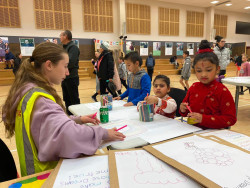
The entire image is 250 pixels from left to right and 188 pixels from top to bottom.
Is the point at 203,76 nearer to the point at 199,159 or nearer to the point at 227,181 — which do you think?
the point at 199,159

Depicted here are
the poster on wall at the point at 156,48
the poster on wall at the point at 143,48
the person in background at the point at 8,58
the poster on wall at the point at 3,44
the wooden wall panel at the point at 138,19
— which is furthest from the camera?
the poster on wall at the point at 156,48

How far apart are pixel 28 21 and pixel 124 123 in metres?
10.3

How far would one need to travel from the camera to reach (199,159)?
0.76 metres

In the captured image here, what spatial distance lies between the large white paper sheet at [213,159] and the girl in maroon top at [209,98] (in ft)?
0.94

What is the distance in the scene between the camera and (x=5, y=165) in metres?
0.96

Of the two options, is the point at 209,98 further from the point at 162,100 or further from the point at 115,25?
the point at 115,25

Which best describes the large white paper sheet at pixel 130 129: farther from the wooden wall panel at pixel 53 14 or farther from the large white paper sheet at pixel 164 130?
the wooden wall panel at pixel 53 14

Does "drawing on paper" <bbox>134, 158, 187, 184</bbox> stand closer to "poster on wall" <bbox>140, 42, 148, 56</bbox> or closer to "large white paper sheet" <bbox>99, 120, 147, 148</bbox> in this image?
"large white paper sheet" <bbox>99, 120, 147, 148</bbox>

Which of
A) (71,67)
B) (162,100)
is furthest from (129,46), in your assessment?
(162,100)

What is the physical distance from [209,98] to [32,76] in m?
1.19

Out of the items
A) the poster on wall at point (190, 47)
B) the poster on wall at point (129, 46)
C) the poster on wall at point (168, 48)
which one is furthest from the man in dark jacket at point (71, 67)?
the poster on wall at point (190, 47)

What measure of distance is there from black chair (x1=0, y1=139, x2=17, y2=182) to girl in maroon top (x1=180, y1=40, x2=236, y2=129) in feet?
3.66

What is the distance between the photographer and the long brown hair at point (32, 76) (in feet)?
3.11

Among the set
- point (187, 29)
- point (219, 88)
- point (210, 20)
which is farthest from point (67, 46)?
point (210, 20)
